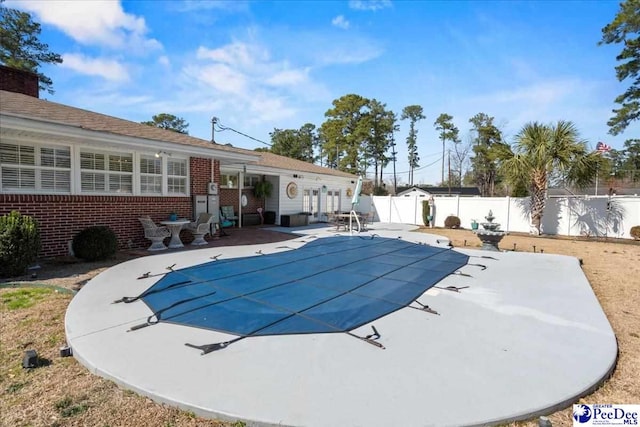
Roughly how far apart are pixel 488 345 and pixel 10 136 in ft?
31.0

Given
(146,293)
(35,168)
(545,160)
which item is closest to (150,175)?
(35,168)

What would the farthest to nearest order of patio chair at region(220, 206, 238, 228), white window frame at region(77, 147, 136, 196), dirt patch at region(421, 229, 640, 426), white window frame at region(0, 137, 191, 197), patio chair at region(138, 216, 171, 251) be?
patio chair at region(220, 206, 238, 228), patio chair at region(138, 216, 171, 251), white window frame at region(77, 147, 136, 196), white window frame at region(0, 137, 191, 197), dirt patch at region(421, 229, 640, 426)

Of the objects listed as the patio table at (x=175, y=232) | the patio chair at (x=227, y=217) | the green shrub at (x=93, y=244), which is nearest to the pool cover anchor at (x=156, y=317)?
the green shrub at (x=93, y=244)

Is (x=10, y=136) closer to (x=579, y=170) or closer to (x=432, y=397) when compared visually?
(x=432, y=397)

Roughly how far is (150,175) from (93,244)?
2.89 meters

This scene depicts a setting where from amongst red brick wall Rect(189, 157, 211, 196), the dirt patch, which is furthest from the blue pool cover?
red brick wall Rect(189, 157, 211, 196)

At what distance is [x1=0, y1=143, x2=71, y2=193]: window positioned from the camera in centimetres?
660

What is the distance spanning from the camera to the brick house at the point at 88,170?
21.7 feet

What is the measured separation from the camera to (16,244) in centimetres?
542

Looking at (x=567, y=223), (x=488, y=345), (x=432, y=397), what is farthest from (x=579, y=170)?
(x=432, y=397)

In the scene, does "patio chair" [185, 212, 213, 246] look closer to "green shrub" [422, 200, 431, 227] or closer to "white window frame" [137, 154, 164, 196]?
"white window frame" [137, 154, 164, 196]

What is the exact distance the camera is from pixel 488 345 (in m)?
3.17

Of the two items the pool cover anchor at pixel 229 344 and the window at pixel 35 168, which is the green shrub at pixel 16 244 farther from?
the pool cover anchor at pixel 229 344

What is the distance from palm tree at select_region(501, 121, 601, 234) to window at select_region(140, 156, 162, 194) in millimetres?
13692
